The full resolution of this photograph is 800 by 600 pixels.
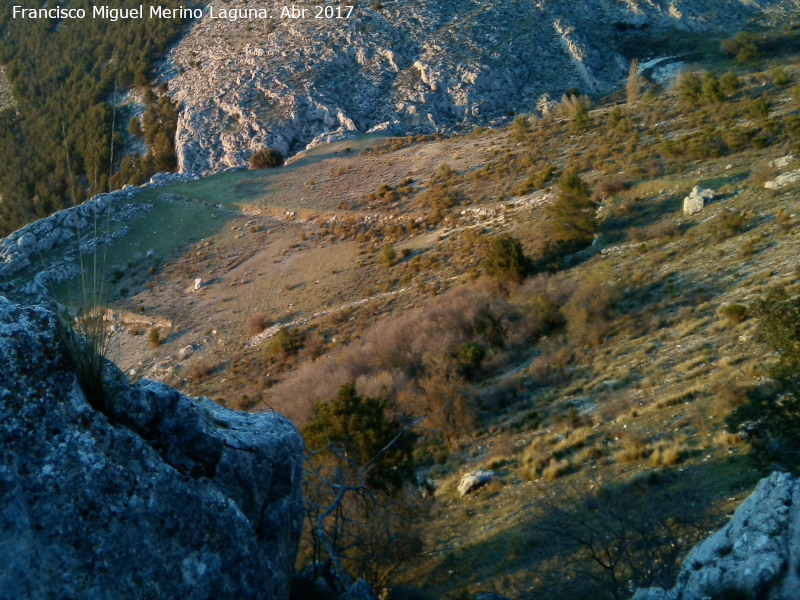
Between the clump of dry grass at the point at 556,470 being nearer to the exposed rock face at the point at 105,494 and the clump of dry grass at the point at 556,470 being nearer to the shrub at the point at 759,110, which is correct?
the exposed rock face at the point at 105,494

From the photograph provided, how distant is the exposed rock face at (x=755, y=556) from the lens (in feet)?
14.4

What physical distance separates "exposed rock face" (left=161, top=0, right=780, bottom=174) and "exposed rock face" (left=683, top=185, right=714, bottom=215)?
28148 millimetres

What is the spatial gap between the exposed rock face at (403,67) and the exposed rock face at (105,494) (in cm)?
4726

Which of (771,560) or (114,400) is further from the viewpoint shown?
(771,560)

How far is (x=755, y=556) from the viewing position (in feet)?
15.0

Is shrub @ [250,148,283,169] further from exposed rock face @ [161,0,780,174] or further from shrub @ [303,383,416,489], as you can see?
shrub @ [303,383,416,489]

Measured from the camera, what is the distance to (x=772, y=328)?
10023 millimetres

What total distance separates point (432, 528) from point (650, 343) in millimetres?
8376

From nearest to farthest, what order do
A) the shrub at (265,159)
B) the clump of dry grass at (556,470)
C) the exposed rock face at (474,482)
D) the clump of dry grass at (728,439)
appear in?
1. the clump of dry grass at (728,439)
2. the clump of dry grass at (556,470)
3. the exposed rock face at (474,482)
4. the shrub at (265,159)

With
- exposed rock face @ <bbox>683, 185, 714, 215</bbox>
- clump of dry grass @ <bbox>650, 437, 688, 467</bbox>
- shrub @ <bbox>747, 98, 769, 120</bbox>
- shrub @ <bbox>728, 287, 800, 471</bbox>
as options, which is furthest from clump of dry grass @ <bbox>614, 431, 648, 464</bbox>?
shrub @ <bbox>747, 98, 769, 120</bbox>

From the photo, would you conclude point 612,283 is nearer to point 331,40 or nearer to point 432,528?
point 432,528

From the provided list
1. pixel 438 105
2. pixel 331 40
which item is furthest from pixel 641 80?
pixel 331 40

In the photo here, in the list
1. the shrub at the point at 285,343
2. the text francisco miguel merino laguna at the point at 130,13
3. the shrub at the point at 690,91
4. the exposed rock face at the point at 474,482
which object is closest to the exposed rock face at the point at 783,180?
the shrub at the point at 690,91

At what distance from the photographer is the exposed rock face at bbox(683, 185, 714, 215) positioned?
23109 mm
